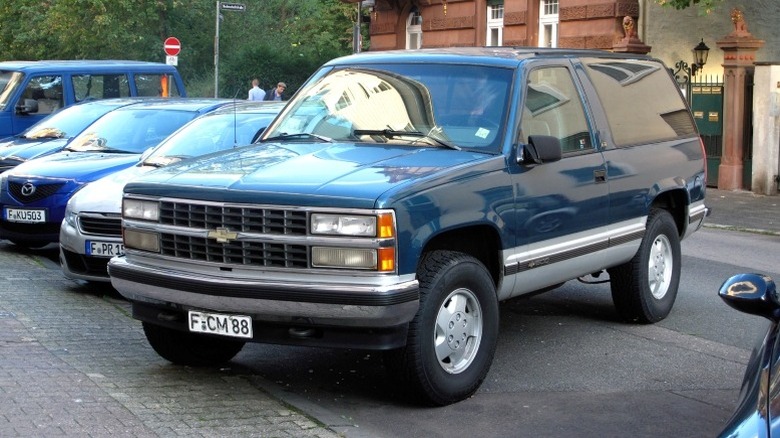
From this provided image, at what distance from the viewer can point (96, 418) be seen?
6.39m

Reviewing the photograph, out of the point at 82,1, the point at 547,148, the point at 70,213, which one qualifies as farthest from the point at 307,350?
the point at 82,1

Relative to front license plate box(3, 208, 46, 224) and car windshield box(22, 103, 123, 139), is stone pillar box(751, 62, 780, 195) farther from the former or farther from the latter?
front license plate box(3, 208, 46, 224)

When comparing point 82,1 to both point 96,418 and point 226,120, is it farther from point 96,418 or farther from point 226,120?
point 96,418

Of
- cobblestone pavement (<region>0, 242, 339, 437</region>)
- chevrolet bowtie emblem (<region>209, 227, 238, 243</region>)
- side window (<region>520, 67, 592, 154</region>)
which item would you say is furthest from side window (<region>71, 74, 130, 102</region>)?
chevrolet bowtie emblem (<region>209, 227, 238, 243</region>)

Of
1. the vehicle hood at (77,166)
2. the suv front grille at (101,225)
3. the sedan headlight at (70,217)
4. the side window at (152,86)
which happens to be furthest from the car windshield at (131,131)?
the side window at (152,86)

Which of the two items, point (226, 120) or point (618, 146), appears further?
point (226, 120)

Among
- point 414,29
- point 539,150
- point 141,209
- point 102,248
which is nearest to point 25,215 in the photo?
point 102,248

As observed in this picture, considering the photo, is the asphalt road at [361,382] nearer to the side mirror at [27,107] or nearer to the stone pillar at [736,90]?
the side mirror at [27,107]

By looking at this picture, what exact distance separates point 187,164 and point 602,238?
9.29 feet

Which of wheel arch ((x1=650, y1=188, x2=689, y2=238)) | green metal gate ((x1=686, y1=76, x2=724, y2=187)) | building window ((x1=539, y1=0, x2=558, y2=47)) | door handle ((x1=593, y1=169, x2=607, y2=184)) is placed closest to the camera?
door handle ((x1=593, y1=169, x2=607, y2=184))

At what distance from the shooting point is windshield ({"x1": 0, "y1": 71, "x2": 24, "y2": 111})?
1859 centimetres

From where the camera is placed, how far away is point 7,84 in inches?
746

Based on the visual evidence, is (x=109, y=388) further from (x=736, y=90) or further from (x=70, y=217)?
(x=736, y=90)

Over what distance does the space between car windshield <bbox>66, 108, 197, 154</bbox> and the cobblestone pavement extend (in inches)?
139
